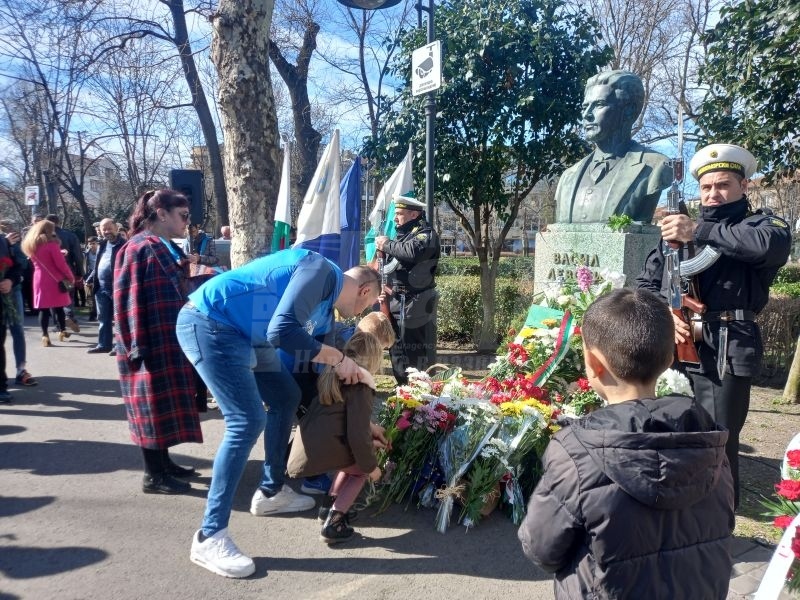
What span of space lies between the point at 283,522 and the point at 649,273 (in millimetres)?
2420

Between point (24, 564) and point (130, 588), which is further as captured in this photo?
point (24, 564)

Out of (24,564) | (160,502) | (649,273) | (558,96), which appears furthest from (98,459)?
(558,96)

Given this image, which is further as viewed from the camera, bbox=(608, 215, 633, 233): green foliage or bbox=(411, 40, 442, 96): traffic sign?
bbox=(411, 40, 442, 96): traffic sign

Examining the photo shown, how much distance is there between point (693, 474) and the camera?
4.38 feet

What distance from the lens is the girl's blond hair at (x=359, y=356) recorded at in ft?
9.65

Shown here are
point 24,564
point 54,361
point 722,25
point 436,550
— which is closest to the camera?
point 24,564

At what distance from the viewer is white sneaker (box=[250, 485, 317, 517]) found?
3229 mm

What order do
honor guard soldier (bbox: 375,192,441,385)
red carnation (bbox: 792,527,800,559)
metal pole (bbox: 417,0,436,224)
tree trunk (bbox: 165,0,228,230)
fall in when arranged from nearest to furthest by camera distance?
red carnation (bbox: 792,527,800,559) → honor guard soldier (bbox: 375,192,441,385) → metal pole (bbox: 417,0,436,224) → tree trunk (bbox: 165,0,228,230)

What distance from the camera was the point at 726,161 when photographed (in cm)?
296

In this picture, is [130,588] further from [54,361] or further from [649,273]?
[54,361]

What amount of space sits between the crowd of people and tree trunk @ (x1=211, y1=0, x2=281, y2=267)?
131 centimetres

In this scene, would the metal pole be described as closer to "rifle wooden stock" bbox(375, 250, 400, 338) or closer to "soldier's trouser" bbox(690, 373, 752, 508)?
"rifle wooden stock" bbox(375, 250, 400, 338)

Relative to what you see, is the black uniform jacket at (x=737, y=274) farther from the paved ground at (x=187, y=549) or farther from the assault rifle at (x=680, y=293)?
the paved ground at (x=187, y=549)

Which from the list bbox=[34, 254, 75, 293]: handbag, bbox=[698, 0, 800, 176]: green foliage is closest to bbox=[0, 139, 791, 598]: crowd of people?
bbox=[698, 0, 800, 176]: green foliage
